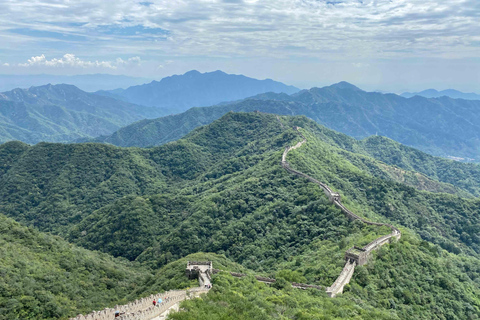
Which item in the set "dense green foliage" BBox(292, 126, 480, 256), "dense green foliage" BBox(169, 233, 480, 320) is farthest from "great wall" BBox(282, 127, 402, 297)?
"dense green foliage" BBox(292, 126, 480, 256)

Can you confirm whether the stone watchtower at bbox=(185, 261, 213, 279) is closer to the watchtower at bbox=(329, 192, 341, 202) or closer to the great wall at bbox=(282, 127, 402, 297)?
the great wall at bbox=(282, 127, 402, 297)

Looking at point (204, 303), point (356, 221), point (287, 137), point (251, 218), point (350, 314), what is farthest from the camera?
point (287, 137)

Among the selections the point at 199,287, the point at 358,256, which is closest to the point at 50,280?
the point at 199,287

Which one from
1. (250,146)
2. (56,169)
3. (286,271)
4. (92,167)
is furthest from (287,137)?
(286,271)

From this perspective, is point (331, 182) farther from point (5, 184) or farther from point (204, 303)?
point (5, 184)

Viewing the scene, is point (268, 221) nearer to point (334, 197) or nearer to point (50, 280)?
point (334, 197)

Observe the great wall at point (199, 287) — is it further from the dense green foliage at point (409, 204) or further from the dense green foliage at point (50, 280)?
the dense green foliage at point (409, 204)
